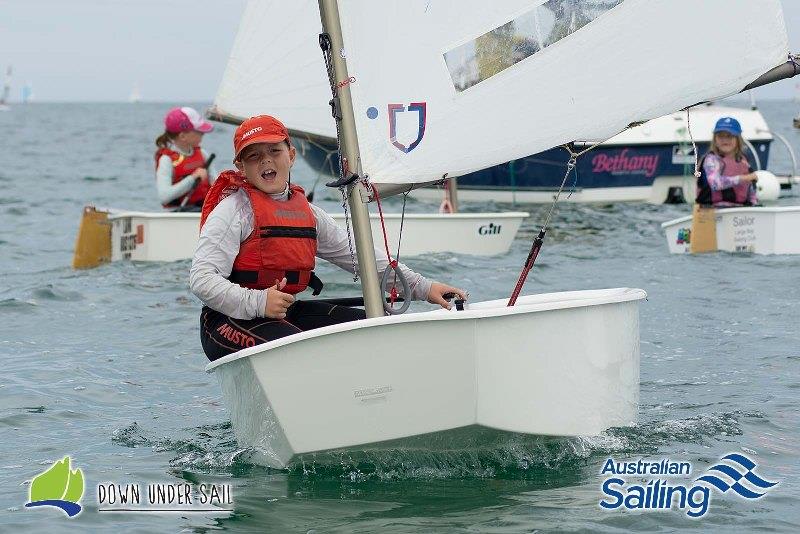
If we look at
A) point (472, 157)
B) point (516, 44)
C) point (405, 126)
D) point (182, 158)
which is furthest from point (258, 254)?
point (182, 158)

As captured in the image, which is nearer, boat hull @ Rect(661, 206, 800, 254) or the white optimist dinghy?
the white optimist dinghy

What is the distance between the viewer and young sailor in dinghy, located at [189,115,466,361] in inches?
170

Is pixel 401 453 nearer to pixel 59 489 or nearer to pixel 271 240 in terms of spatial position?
pixel 271 240

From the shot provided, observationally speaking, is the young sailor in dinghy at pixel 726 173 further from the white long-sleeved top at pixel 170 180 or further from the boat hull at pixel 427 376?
the boat hull at pixel 427 376

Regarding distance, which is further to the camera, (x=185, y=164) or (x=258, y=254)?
(x=185, y=164)

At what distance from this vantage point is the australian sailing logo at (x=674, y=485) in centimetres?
404

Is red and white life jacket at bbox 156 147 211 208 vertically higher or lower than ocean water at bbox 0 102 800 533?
higher

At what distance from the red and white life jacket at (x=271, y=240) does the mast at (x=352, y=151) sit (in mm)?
308

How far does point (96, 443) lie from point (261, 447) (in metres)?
1.00

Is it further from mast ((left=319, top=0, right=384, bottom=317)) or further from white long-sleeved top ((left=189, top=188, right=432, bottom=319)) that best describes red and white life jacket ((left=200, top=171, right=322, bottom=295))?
mast ((left=319, top=0, right=384, bottom=317))

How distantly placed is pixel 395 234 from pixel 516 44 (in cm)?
556

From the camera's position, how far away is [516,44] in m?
4.38

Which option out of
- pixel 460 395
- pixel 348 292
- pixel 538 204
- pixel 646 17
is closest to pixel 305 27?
pixel 348 292

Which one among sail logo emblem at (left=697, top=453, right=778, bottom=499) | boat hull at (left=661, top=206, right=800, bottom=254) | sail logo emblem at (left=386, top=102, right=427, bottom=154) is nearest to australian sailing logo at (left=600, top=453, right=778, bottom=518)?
sail logo emblem at (left=697, top=453, right=778, bottom=499)
